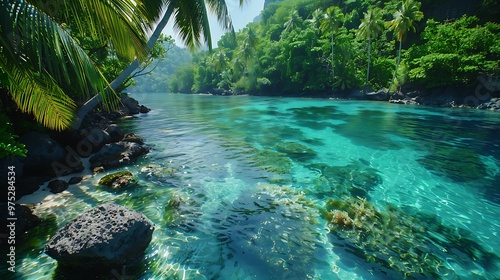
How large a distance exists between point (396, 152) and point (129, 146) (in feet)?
43.3

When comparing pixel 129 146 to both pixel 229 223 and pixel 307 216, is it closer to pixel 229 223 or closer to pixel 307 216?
pixel 229 223

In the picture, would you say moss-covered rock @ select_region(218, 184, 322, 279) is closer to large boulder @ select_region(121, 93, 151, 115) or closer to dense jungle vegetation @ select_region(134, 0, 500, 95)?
dense jungle vegetation @ select_region(134, 0, 500, 95)

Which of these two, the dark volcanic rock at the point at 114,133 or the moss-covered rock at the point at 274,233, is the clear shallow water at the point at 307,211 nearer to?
the moss-covered rock at the point at 274,233

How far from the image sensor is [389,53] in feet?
155

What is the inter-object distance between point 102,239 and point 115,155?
694cm

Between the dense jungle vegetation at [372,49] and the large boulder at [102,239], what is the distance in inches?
413

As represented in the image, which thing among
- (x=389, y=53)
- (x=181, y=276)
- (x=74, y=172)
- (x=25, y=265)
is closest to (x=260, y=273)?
(x=181, y=276)

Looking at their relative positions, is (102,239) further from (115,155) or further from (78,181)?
(115,155)

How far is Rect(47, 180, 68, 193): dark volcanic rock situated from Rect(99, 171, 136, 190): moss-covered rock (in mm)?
982

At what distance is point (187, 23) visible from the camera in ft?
40.2

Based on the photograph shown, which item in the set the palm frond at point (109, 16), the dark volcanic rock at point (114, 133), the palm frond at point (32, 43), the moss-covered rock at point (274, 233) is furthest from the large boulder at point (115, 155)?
the palm frond at point (32, 43)

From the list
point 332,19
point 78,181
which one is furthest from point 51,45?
point 332,19

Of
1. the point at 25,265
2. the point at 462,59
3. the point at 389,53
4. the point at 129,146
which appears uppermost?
the point at 389,53

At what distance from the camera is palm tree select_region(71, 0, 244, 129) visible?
10.9 metres
